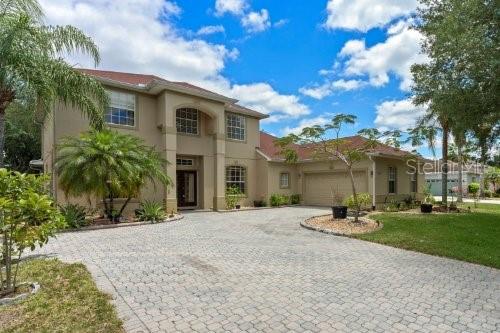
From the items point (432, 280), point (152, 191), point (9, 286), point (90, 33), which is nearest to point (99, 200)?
point (152, 191)

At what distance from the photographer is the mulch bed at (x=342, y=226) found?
1130 cm

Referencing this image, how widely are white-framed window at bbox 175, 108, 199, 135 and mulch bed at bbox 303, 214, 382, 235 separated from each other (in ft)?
29.4

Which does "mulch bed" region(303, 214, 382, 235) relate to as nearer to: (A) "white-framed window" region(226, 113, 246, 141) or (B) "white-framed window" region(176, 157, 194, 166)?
(B) "white-framed window" region(176, 157, 194, 166)

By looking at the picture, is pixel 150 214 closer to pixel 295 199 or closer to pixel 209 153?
pixel 209 153

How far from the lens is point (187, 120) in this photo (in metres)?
18.5

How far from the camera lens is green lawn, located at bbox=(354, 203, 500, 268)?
805 centimetres

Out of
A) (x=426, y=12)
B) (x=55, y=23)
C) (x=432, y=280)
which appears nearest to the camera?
(x=432, y=280)

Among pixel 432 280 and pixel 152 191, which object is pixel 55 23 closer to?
pixel 152 191

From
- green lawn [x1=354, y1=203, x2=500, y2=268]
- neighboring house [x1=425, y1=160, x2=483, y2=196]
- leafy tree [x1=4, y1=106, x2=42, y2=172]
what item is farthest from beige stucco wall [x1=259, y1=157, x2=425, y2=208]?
leafy tree [x1=4, y1=106, x2=42, y2=172]

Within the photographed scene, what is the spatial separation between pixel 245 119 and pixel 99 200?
415 inches

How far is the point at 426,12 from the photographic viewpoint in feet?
53.0

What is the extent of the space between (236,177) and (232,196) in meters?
1.78

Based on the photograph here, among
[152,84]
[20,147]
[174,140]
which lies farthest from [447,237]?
[20,147]

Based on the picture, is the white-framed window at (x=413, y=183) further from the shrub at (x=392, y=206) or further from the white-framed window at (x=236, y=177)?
the white-framed window at (x=236, y=177)
